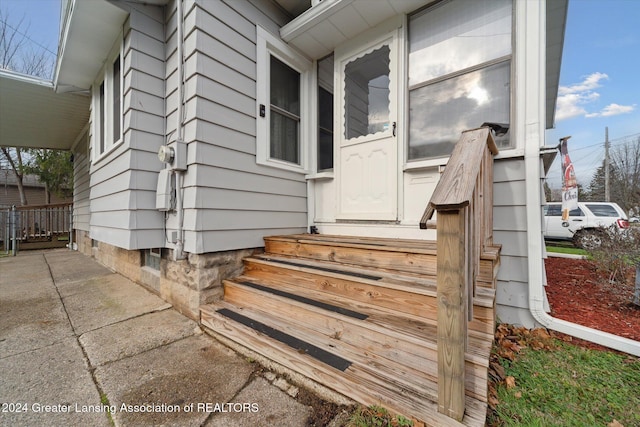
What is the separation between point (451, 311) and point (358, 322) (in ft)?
2.06

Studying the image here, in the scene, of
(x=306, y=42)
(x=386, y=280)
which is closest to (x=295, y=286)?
(x=386, y=280)

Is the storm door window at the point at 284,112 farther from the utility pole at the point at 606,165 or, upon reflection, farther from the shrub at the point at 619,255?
the utility pole at the point at 606,165

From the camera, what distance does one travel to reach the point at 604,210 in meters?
7.04

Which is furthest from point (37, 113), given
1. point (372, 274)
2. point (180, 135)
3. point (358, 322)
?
point (358, 322)

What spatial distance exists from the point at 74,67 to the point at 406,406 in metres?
5.40

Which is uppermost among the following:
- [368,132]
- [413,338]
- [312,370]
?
[368,132]

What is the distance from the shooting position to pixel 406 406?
1173 millimetres

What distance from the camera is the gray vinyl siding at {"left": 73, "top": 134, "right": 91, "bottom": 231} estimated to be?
590 centimetres

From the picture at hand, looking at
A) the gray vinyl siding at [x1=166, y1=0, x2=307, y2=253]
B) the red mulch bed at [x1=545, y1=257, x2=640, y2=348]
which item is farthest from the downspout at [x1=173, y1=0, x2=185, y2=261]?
the red mulch bed at [x1=545, y1=257, x2=640, y2=348]

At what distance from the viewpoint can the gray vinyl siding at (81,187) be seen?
590 cm

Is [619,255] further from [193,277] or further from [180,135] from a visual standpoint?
[180,135]

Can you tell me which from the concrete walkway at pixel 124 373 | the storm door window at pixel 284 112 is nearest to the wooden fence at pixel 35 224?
the concrete walkway at pixel 124 373

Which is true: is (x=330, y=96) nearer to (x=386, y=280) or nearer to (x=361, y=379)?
(x=386, y=280)

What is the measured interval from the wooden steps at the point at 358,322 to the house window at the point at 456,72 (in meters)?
1.34
